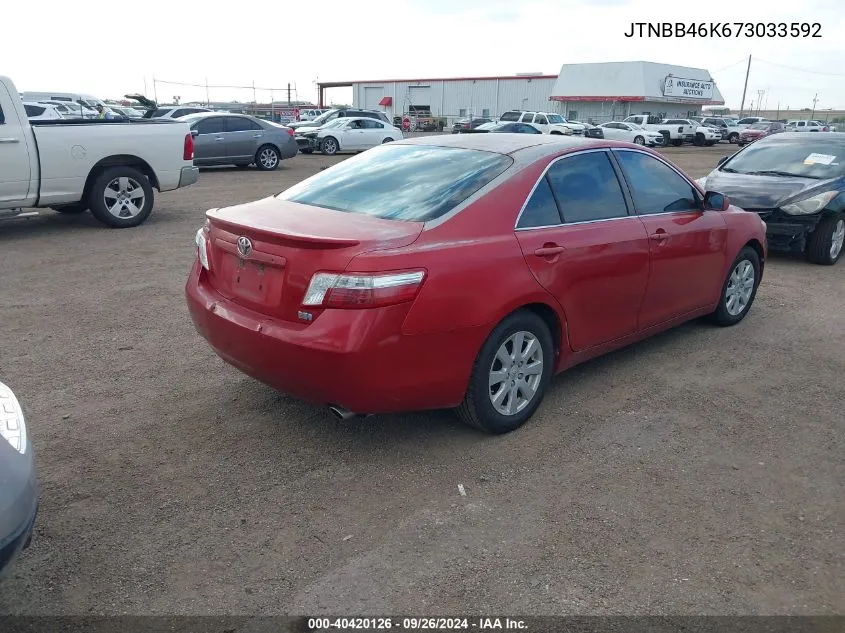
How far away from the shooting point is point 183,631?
2.54 meters

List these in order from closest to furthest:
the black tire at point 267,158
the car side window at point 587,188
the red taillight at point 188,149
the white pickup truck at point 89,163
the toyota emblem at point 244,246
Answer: the toyota emblem at point 244,246 → the car side window at point 587,188 → the white pickup truck at point 89,163 → the red taillight at point 188,149 → the black tire at point 267,158

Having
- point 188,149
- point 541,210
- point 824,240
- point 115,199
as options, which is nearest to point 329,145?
point 188,149

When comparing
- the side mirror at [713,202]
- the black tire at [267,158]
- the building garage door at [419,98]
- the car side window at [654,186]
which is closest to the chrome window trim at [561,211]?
the car side window at [654,186]

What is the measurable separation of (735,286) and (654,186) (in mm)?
1566

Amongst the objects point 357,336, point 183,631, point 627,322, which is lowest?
point 183,631

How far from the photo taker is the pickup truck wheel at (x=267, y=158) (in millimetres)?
19141

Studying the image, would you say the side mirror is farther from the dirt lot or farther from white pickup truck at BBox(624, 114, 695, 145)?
white pickup truck at BBox(624, 114, 695, 145)

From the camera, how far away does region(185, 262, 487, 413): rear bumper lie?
3.28 metres

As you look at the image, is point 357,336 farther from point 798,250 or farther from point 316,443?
point 798,250

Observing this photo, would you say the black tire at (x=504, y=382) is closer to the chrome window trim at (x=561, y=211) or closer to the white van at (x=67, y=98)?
the chrome window trim at (x=561, y=211)

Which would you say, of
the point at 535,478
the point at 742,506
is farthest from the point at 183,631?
the point at 742,506

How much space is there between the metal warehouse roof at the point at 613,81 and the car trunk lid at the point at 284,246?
54.2 metres

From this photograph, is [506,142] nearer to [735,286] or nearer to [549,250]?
[549,250]

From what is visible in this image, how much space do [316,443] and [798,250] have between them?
7288mm
